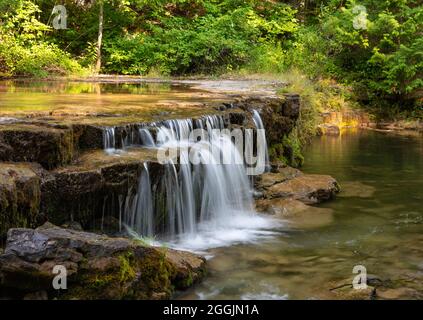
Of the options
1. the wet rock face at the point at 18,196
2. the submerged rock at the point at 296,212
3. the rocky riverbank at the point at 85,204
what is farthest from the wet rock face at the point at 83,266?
the submerged rock at the point at 296,212

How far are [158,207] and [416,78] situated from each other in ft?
54.2

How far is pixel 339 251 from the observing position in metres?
7.41

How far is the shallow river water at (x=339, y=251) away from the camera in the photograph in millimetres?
6168

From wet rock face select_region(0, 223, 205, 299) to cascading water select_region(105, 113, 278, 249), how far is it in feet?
4.64

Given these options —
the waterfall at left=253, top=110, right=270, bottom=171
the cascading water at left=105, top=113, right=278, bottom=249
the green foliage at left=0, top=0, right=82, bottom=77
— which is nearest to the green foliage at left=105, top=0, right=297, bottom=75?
the green foliage at left=0, top=0, right=82, bottom=77

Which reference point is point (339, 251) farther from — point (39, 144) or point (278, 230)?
point (39, 144)

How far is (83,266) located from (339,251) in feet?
11.6

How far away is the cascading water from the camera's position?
24.0 feet

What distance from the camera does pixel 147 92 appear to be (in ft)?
Answer: 40.2

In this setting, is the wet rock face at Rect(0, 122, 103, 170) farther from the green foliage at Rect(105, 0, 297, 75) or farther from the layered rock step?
the green foliage at Rect(105, 0, 297, 75)
